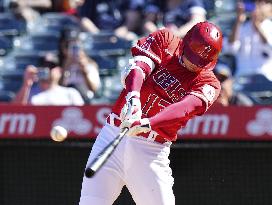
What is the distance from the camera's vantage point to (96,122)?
6262mm

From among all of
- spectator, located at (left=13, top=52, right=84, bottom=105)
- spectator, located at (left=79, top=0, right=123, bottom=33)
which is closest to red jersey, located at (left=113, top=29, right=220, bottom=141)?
spectator, located at (left=13, top=52, right=84, bottom=105)

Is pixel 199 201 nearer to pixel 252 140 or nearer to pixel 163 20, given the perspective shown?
pixel 252 140

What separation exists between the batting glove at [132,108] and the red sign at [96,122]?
200 centimetres

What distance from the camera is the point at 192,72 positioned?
14.7 feet

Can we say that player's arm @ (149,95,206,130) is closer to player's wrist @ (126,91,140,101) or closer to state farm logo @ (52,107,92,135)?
player's wrist @ (126,91,140,101)

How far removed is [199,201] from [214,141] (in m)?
0.53

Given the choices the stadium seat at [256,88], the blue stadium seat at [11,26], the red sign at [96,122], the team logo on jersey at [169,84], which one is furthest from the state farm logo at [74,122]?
the blue stadium seat at [11,26]

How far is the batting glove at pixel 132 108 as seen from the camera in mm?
4012

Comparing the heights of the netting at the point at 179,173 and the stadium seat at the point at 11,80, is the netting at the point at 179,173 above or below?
below

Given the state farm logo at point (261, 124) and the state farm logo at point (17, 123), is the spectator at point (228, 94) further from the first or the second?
the state farm logo at point (17, 123)

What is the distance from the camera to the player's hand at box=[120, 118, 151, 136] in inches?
157

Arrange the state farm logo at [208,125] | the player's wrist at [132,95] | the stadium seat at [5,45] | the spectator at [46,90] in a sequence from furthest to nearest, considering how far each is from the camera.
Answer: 1. the stadium seat at [5,45]
2. the spectator at [46,90]
3. the state farm logo at [208,125]
4. the player's wrist at [132,95]

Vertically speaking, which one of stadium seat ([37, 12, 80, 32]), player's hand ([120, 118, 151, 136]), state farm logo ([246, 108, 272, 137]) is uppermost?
player's hand ([120, 118, 151, 136])

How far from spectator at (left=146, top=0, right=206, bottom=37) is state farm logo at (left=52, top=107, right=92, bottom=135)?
5.86 ft
